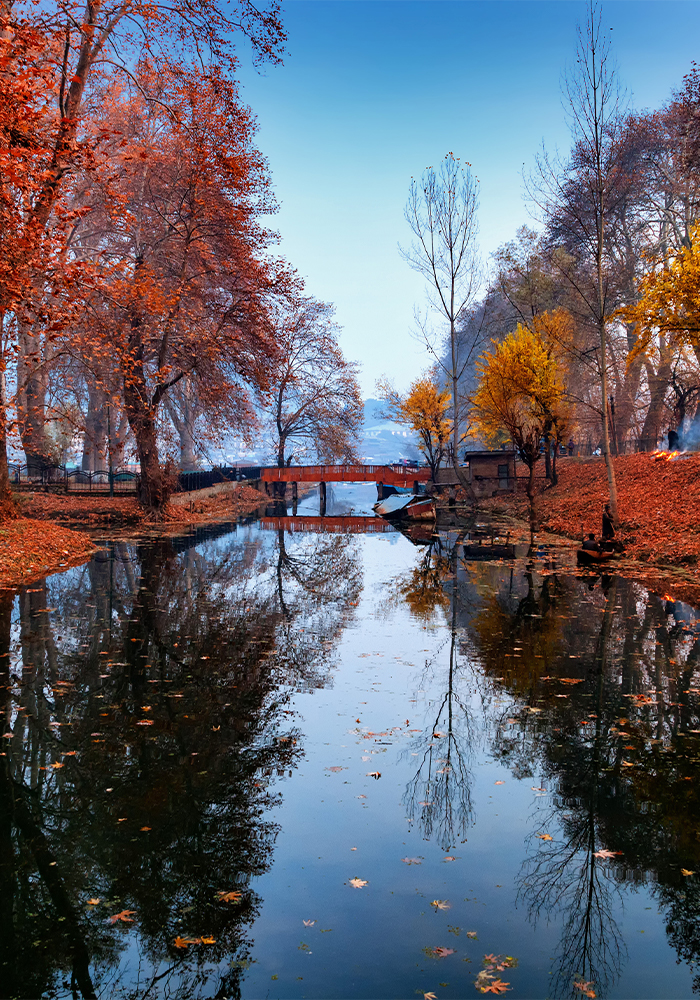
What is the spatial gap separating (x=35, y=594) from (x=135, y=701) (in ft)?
21.4

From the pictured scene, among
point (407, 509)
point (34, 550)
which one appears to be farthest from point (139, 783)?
point (407, 509)

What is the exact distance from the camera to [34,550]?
1625cm

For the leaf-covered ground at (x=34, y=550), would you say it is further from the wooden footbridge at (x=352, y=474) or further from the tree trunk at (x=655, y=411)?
the wooden footbridge at (x=352, y=474)

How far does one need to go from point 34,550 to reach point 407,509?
24175 millimetres

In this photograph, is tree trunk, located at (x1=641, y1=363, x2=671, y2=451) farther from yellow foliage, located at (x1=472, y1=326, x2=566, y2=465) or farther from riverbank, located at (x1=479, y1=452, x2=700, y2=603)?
yellow foliage, located at (x1=472, y1=326, x2=566, y2=465)

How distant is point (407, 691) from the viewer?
7.71 meters

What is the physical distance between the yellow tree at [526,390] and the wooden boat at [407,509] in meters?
5.19

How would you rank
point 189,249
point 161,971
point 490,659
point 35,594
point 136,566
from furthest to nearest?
1. point 189,249
2. point 136,566
3. point 35,594
4. point 490,659
5. point 161,971

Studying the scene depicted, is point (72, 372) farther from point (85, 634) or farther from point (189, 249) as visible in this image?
point (85, 634)

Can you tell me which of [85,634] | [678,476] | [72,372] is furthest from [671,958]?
[72,372]

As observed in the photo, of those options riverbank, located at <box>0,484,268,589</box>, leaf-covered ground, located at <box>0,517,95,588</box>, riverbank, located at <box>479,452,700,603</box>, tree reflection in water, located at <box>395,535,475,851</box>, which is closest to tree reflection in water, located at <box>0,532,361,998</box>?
tree reflection in water, located at <box>395,535,475,851</box>

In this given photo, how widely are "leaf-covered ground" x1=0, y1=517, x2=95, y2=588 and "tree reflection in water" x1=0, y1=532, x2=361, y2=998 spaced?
9.28 ft

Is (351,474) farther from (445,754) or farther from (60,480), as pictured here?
(445,754)

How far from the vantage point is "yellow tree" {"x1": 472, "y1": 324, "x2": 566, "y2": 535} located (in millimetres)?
29922
